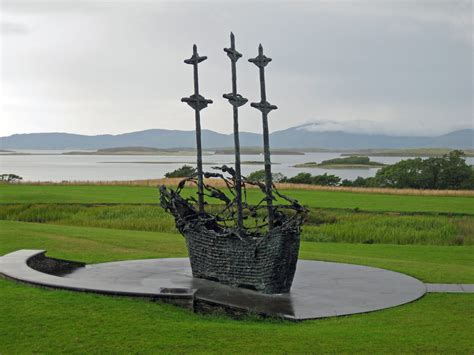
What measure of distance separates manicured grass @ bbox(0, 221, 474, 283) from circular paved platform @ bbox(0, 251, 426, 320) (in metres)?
1.26

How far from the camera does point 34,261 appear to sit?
14930mm

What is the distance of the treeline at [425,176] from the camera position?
60406 mm

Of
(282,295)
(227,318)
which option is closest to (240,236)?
(282,295)

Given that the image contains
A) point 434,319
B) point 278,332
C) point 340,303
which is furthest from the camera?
point 340,303

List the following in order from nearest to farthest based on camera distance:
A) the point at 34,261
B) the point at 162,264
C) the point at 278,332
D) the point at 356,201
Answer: the point at 278,332 < the point at 34,261 < the point at 162,264 < the point at 356,201

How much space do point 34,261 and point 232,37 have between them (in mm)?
6713

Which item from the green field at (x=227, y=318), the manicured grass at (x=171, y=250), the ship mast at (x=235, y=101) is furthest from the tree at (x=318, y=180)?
the ship mast at (x=235, y=101)

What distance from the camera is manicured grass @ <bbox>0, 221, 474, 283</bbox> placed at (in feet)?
54.0

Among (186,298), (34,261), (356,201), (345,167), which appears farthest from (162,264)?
(345,167)

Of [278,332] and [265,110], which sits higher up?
[265,110]

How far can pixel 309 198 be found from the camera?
37594 mm

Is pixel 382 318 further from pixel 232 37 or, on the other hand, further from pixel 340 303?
pixel 232 37

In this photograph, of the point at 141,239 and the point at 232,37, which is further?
the point at 141,239

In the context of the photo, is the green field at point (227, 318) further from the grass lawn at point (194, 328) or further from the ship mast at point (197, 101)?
the ship mast at point (197, 101)
